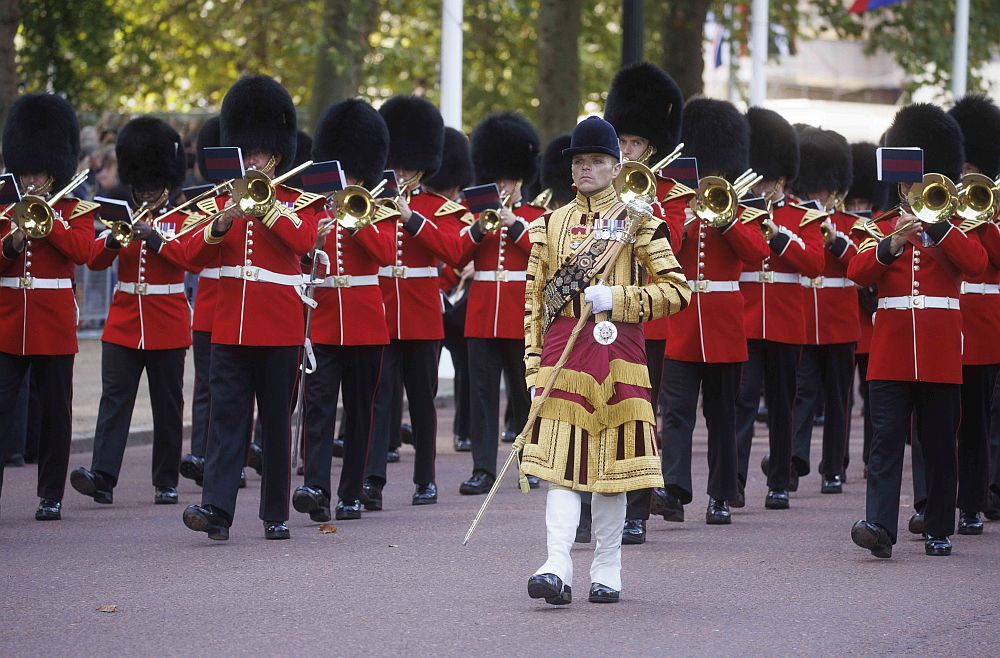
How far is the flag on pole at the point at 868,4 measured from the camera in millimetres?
22578

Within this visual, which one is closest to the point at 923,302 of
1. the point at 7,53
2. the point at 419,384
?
the point at 419,384

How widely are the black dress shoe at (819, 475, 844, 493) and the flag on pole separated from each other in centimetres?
1342

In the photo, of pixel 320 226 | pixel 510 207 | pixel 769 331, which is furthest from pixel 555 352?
pixel 510 207

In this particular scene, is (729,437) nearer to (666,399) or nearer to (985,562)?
(666,399)

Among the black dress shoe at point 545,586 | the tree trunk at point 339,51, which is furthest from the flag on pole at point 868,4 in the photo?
the black dress shoe at point 545,586

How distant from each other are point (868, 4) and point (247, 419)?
16492 mm

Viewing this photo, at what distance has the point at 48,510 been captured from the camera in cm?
875

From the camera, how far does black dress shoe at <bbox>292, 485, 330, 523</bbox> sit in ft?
27.7

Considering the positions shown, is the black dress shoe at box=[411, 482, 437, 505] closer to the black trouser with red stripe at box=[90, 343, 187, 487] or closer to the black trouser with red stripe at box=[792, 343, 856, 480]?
the black trouser with red stripe at box=[90, 343, 187, 487]

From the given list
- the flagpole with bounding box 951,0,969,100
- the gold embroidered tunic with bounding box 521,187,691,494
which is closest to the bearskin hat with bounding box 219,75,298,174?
the gold embroidered tunic with bounding box 521,187,691,494

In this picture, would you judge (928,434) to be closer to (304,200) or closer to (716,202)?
(716,202)

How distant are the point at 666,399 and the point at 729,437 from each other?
1.20 feet

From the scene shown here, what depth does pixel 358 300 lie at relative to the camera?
8.78 m

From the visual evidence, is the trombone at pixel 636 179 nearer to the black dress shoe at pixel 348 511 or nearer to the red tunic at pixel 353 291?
the red tunic at pixel 353 291
